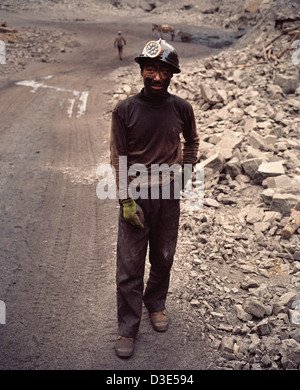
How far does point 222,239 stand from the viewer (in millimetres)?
5000

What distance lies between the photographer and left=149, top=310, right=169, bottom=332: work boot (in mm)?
3520

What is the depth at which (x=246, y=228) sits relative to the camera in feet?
17.2

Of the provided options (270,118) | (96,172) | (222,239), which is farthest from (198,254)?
(270,118)

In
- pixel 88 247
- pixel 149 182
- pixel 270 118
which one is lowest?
pixel 88 247

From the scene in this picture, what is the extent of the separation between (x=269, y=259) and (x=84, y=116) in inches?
268

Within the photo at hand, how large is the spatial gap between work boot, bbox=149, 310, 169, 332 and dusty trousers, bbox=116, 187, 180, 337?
280mm

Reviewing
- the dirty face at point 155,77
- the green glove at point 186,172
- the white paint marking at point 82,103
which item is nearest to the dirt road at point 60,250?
the white paint marking at point 82,103

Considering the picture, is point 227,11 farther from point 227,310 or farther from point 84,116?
point 227,310

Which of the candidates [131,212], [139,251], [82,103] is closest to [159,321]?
[139,251]

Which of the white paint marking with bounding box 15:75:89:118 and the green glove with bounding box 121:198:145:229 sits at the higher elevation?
the green glove with bounding box 121:198:145:229

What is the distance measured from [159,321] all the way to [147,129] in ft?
6.08

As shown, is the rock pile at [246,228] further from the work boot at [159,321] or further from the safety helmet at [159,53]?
the safety helmet at [159,53]

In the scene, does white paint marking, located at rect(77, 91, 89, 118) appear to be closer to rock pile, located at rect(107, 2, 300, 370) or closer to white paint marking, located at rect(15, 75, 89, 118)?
white paint marking, located at rect(15, 75, 89, 118)

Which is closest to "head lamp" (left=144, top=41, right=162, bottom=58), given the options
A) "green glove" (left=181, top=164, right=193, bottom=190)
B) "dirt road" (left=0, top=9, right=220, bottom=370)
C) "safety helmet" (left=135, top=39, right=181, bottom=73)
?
"safety helmet" (left=135, top=39, right=181, bottom=73)
